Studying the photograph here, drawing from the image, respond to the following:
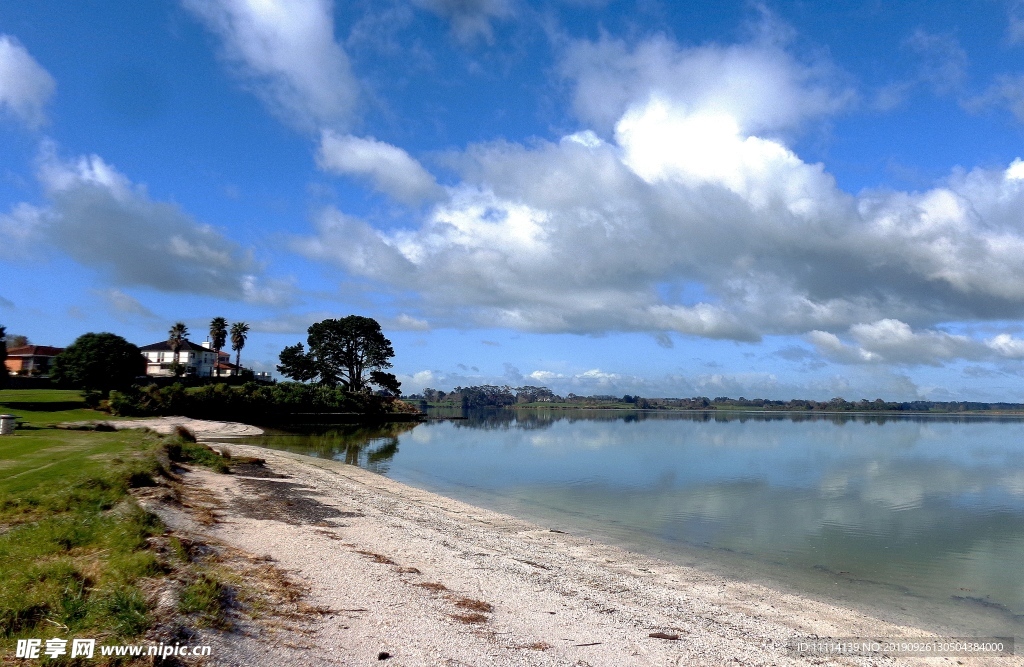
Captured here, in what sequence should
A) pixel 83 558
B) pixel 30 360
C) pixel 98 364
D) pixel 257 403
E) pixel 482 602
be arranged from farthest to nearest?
pixel 30 360 → pixel 257 403 → pixel 98 364 → pixel 482 602 → pixel 83 558

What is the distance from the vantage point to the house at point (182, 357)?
407 feet

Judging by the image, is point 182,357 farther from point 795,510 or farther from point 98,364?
point 795,510

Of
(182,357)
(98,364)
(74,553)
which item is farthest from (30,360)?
(74,553)

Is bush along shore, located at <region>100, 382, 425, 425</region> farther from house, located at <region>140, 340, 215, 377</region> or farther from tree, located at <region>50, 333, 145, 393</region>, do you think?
house, located at <region>140, 340, 215, 377</region>

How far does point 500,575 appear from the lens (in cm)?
1433

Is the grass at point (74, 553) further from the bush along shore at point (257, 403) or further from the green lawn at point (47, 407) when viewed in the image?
the bush along shore at point (257, 403)

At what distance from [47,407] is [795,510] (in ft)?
213

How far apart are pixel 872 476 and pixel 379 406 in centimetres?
9288

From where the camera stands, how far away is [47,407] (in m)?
57.9

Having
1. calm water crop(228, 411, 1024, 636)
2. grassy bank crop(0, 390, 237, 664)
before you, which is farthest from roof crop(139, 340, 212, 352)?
grassy bank crop(0, 390, 237, 664)

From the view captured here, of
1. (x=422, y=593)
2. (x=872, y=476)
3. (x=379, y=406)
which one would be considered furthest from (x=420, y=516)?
(x=379, y=406)

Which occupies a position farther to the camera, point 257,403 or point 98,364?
point 257,403

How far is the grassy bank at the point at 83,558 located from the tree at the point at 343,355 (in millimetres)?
99367

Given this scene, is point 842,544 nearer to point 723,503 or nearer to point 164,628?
point 723,503
